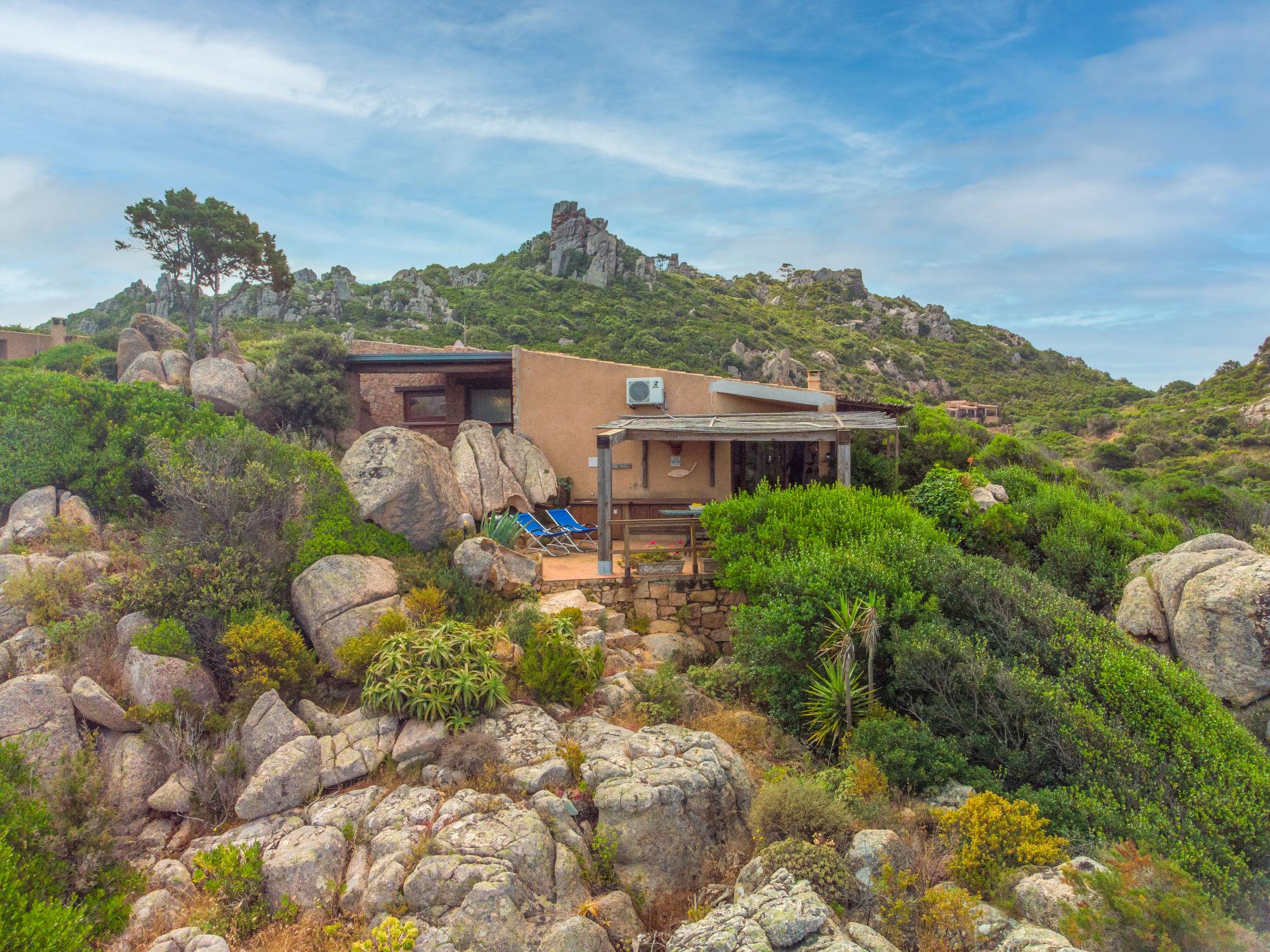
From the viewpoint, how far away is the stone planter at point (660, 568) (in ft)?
41.4

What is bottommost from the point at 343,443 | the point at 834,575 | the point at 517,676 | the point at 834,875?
the point at 834,875

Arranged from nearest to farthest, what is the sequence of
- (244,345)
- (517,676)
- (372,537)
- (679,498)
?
1. (517,676)
2. (372,537)
3. (679,498)
4. (244,345)

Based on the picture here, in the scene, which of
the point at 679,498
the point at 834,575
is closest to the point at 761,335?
the point at 679,498

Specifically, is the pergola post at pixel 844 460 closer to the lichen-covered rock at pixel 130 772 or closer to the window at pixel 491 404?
the window at pixel 491 404

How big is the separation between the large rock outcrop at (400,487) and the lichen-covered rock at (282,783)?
4751 mm

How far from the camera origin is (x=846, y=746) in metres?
8.57

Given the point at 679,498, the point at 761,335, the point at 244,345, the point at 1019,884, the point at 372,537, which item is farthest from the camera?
the point at 761,335

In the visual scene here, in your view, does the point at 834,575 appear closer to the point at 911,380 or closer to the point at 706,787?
the point at 706,787

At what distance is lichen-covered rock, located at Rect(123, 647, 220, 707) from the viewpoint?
8.40 metres

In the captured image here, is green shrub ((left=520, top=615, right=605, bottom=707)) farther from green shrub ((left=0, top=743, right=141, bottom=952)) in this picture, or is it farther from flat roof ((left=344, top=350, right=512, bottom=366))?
flat roof ((left=344, top=350, right=512, bottom=366))

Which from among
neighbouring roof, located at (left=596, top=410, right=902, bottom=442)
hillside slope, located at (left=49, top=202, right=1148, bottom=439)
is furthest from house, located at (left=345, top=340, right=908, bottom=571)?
hillside slope, located at (left=49, top=202, right=1148, bottom=439)

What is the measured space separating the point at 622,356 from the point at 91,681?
28019mm

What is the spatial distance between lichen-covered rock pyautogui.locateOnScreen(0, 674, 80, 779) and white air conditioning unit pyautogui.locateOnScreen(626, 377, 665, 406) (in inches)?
470

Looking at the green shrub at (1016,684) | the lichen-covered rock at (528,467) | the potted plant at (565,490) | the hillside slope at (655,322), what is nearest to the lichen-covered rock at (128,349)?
the hillside slope at (655,322)
